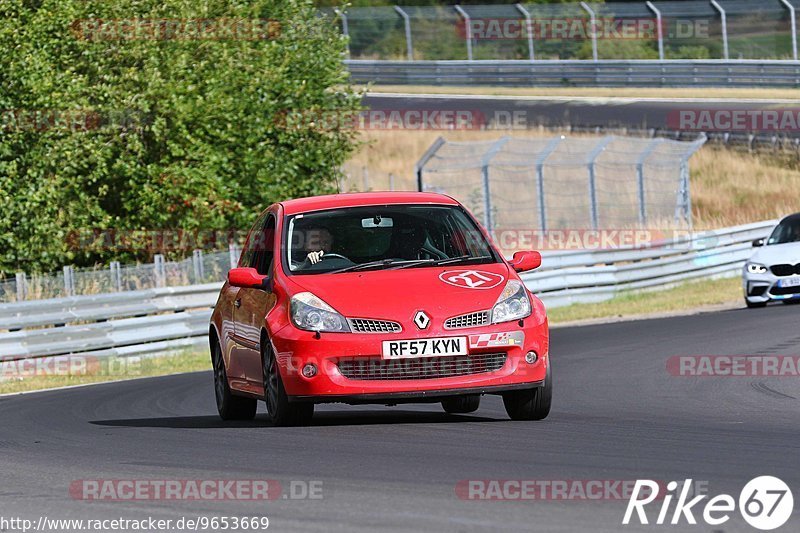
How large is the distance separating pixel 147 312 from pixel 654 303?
9.49 meters

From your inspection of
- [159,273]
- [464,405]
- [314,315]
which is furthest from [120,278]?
[314,315]

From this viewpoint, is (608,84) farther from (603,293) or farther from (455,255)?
(455,255)

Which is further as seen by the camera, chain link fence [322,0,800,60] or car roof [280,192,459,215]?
chain link fence [322,0,800,60]

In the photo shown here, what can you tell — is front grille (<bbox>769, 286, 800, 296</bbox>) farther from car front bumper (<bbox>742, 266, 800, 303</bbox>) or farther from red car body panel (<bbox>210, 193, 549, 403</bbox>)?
red car body panel (<bbox>210, 193, 549, 403</bbox>)

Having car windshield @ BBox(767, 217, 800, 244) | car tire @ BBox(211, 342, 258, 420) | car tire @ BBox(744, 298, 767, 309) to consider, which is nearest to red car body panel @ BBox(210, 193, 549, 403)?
car tire @ BBox(211, 342, 258, 420)

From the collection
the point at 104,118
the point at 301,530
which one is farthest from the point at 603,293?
the point at 301,530

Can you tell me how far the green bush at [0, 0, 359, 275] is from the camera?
80.8ft

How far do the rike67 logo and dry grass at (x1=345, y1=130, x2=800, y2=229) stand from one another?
31.5m

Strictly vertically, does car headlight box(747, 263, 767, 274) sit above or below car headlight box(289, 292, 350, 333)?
below

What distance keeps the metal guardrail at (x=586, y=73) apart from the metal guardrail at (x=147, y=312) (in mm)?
19211

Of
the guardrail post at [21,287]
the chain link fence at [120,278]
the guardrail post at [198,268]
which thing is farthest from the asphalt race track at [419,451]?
the guardrail post at [198,268]

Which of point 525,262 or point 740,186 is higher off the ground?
point 525,262

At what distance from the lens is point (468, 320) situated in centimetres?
987

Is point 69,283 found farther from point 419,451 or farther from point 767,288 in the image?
point 419,451
